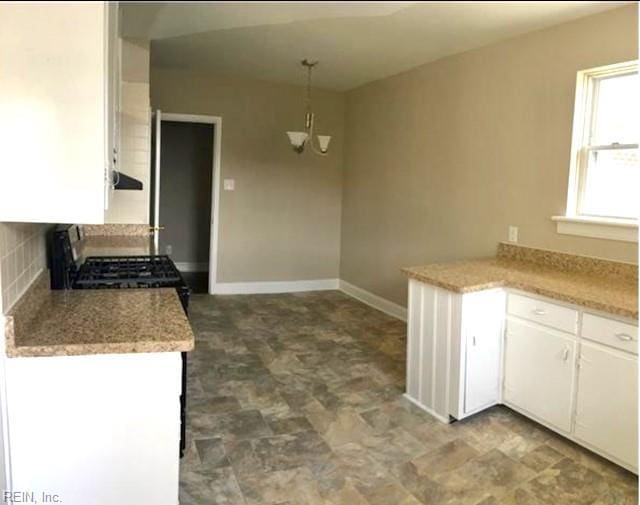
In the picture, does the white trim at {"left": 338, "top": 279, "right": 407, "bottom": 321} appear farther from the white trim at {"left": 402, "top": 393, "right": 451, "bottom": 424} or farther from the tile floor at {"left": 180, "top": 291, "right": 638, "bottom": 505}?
the white trim at {"left": 402, "top": 393, "right": 451, "bottom": 424}

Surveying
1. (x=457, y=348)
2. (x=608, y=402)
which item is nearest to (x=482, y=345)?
(x=457, y=348)

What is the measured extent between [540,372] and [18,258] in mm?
2400

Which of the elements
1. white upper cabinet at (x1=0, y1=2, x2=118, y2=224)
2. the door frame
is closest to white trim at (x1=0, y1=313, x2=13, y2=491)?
white upper cabinet at (x1=0, y1=2, x2=118, y2=224)

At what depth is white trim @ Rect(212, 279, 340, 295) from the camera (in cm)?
580

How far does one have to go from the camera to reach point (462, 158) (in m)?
4.09

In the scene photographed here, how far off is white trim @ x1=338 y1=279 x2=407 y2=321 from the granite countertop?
10.6 ft

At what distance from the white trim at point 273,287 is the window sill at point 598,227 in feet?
11.0

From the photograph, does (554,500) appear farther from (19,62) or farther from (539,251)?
(19,62)

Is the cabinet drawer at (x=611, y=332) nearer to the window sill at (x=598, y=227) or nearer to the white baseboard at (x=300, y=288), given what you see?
the window sill at (x=598, y=227)

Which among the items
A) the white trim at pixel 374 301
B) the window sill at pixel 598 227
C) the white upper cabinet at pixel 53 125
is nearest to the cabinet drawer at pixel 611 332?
the window sill at pixel 598 227

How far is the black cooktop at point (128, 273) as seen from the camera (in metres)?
2.26

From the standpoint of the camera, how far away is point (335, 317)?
4969mm

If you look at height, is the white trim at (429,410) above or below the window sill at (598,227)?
below

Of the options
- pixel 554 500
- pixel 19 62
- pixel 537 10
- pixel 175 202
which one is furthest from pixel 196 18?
pixel 175 202
